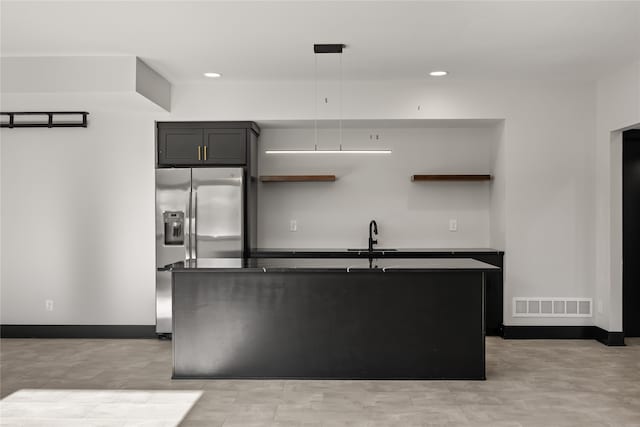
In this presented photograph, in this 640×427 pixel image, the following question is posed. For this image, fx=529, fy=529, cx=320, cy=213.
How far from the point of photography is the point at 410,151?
6.16 metres

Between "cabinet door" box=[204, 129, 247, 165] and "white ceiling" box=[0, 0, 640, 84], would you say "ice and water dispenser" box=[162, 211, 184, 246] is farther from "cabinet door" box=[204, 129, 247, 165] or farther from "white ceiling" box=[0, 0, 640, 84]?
"white ceiling" box=[0, 0, 640, 84]

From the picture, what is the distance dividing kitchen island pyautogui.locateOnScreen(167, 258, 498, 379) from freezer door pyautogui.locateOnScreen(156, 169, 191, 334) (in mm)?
1520

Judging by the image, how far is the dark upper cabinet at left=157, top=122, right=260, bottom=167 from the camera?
562 centimetres

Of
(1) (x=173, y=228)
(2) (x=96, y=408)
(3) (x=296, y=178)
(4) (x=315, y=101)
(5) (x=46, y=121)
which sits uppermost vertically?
(4) (x=315, y=101)

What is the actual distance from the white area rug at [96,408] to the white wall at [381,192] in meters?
2.76

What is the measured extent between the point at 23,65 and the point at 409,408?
13.9 feet

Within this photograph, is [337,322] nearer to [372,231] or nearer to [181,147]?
[372,231]

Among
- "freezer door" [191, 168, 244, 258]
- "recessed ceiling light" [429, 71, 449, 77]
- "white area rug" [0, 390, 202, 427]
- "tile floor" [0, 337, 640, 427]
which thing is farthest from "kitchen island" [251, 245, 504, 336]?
"white area rug" [0, 390, 202, 427]

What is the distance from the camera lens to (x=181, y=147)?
5.65 m

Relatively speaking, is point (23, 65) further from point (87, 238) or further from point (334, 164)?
point (334, 164)

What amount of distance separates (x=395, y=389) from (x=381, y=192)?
2787mm

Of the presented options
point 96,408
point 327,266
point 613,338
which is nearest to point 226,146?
point 327,266

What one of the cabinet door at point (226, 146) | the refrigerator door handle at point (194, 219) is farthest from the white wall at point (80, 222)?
the cabinet door at point (226, 146)

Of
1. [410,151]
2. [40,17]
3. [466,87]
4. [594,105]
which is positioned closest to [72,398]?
[40,17]
